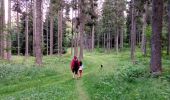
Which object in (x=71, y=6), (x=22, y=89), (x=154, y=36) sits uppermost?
(x=71, y=6)

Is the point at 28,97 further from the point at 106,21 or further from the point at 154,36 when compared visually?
the point at 106,21

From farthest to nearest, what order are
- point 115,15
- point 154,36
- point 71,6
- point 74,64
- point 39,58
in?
1. point 115,15
2. point 71,6
3. point 39,58
4. point 74,64
5. point 154,36

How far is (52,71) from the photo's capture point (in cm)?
2617

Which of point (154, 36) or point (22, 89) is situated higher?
point (154, 36)

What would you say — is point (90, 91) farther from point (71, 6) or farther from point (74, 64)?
point (71, 6)

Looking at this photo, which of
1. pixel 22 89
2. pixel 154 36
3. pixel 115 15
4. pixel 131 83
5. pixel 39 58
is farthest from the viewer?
pixel 115 15

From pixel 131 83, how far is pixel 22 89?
6.14 m

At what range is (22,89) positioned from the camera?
60.1 ft

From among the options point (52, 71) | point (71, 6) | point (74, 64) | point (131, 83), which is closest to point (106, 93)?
point (131, 83)

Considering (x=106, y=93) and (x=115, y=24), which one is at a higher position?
(x=115, y=24)

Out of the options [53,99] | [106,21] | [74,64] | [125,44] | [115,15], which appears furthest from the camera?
[125,44]

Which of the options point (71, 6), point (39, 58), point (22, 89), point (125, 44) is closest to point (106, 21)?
point (125, 44)

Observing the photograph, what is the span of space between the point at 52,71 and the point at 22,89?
7912mm

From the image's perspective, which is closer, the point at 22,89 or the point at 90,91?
the point at 90,91
